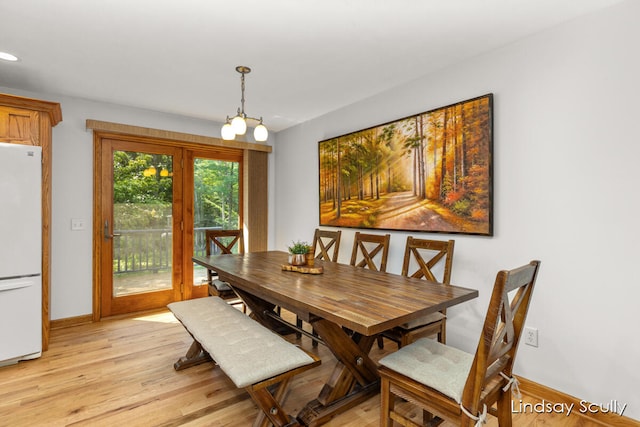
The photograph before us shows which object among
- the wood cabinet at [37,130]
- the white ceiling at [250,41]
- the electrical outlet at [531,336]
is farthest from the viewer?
the wood cabinet at [37,130]

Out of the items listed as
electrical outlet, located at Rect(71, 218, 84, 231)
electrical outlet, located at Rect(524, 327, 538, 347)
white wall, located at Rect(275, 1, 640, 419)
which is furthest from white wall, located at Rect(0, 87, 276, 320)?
electrical outlet, located at Rect(524, 327, 538, 347)

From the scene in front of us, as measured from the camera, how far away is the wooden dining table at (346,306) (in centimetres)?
152

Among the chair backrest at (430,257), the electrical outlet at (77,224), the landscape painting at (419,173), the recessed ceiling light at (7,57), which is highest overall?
the recessed ceiling light at (7,57)

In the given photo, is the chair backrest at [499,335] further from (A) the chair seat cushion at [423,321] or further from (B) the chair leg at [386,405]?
(A) the chair seat cushion at [423,321]

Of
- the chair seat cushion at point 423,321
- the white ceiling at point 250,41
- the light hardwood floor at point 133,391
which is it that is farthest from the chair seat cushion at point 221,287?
the white ceiling at point 250,41

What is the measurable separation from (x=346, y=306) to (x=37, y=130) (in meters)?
2.94

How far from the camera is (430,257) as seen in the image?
2.79 m

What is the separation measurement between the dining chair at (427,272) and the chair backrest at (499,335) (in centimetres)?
60

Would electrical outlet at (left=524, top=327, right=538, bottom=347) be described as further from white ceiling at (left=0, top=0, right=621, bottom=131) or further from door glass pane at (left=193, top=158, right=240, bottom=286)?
door glass pane at (left=193, top=158, right=240, bottom=286)

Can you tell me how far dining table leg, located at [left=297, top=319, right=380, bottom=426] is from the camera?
1824mm

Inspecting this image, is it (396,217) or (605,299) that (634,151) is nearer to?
(605,299)

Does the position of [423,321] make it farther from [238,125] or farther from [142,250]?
[142,250]

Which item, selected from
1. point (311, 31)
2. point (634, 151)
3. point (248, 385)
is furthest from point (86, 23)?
point (634, 151)

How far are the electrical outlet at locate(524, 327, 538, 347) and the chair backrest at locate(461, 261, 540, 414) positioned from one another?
869mm
